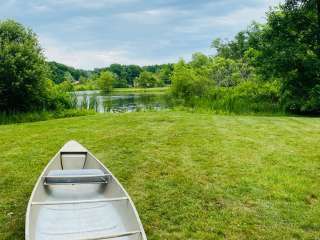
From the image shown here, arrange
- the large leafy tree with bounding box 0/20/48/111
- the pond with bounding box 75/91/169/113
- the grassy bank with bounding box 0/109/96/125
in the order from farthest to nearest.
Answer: the pond with bounding box 75/91/169/113 < the large leafy tree with bounding box 0/20/48/111 < the grassy bank with bounding box 0/109/96/125

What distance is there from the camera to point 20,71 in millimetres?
14336

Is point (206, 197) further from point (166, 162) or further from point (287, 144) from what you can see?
point (287, 144)

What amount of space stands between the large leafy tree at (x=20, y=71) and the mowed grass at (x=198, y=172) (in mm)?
4724

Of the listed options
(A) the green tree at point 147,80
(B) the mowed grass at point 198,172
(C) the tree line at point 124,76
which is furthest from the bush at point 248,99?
(A) the green tree at point 147,80

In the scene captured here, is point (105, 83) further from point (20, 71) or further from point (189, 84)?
point (20, 71)

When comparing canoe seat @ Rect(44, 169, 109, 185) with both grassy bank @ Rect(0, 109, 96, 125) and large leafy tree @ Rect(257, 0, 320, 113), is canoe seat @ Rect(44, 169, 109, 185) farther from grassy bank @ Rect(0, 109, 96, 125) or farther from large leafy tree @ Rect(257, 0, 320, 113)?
large leafy tree @ Rect(257, 0, 320, 113)

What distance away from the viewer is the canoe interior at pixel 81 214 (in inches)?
132

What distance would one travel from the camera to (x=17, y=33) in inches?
621

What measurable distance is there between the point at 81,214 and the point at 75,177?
2.38 ft

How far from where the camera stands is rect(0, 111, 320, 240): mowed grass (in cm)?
403

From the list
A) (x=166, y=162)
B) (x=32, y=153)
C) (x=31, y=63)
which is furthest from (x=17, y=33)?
(x=166, y=162)

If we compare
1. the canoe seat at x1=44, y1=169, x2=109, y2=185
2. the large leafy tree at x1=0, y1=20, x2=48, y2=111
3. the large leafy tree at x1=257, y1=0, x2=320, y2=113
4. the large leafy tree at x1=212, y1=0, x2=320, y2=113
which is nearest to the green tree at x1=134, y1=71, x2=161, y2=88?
the large leafy tree at x1=0, y1=20, x2=48, y2=111

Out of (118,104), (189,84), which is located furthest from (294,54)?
(118,104)

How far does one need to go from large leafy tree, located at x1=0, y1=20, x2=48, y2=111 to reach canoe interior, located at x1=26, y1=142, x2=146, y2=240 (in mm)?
10917
